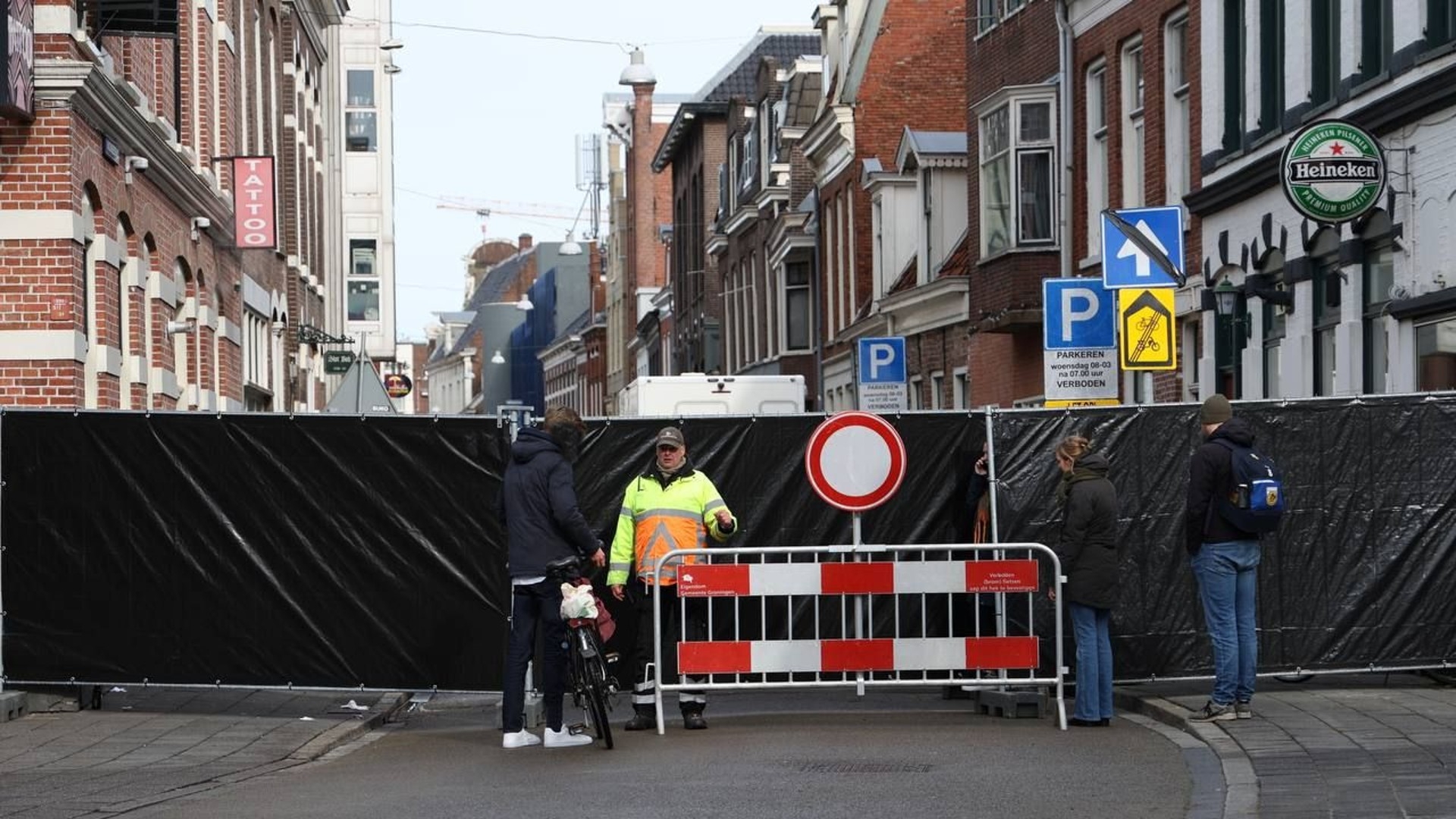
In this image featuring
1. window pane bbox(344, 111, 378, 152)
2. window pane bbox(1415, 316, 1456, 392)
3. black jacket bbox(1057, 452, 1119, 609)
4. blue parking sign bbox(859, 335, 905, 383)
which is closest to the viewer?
black jacket bbox(1057, 452, 1119, 609)

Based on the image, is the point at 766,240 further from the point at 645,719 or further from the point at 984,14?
the point at 645,719

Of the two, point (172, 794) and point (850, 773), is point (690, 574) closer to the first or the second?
point (850, 773)

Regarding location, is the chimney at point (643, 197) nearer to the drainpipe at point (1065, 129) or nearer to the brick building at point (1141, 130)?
the drainpipe at point (1065, 129)

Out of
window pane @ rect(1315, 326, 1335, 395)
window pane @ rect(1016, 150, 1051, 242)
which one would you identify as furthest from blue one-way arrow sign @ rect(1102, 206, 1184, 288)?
window pane @ rect(1016, 150, 1051, 242)

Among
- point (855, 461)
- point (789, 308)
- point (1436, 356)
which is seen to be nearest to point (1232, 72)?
point (1436, 356)

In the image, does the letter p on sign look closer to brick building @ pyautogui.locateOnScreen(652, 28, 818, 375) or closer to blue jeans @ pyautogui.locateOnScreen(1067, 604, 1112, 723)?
blue jeans @ pyautogui.locateOnScreen(1067, 604, 1112, 723)

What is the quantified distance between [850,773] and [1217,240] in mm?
14207

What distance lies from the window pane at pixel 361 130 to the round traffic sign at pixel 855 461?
61449 mm

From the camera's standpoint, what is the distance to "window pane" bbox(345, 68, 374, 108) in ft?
243

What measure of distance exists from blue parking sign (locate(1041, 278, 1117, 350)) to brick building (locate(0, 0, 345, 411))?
27.7 ft

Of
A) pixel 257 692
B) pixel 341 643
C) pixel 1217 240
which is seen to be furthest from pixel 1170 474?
pixel 1217 240

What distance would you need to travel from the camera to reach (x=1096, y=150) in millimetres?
28859

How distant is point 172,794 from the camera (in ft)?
35.1

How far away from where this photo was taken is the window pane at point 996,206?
1237 inches
